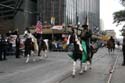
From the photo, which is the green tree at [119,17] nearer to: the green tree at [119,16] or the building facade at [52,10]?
the green tree at [119,16]

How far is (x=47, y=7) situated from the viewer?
102 meters

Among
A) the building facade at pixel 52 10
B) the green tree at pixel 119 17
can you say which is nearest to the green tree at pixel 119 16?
the green tree at pixel 119 17

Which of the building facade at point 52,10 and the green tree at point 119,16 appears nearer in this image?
the building facade at point 52,10

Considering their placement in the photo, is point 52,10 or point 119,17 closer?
point 52,10

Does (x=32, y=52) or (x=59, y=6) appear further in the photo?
(x=59, y=6)

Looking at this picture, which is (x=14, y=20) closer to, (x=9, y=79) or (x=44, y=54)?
(x=44, y=54)

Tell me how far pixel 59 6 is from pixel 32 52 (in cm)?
7110

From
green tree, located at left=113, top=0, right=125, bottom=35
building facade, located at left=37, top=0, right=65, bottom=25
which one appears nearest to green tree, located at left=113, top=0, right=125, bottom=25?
green tree, located at left=113, top=0, right=125, bottom=35

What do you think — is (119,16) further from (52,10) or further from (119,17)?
(52,10)

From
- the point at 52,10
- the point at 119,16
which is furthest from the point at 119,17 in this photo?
the point at 52,10

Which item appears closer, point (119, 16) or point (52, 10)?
point (52, 10)

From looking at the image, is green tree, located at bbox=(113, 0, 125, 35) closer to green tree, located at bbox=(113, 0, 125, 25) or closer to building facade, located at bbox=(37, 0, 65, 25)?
green tree, located at bbox=(113, 0, 125, 25)

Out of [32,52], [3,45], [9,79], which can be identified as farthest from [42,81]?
[3,45]

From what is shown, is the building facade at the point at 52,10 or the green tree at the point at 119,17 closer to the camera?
the building facade at the point at 52,10
